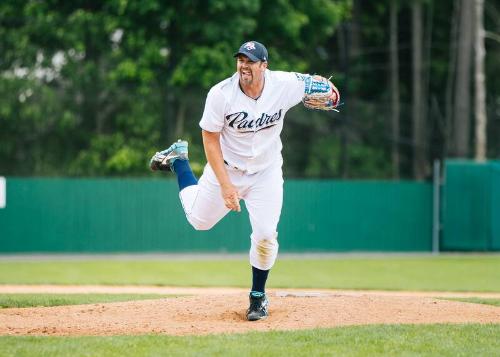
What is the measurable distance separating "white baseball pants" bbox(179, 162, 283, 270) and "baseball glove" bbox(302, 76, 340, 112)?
62 centimetres

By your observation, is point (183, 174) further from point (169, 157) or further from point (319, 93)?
point (319, 93)

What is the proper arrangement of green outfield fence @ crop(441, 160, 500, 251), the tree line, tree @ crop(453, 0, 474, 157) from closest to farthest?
the tree line < green outfield fence @ crop(441, 160, 500, 251) < tree @ crop(453, 0, 474, 157)

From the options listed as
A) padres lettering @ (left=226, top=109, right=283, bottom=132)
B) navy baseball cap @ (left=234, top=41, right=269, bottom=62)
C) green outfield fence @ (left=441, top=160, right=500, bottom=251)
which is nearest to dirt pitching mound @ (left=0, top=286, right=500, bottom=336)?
padres lettering @ (left=226, top=109, right=283, bottom=132)

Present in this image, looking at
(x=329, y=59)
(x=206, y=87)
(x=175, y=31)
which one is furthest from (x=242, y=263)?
(x=329, y=59)

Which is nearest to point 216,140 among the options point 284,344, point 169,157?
point 169,157

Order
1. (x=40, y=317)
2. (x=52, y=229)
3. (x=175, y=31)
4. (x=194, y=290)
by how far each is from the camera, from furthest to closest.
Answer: (x=175, y=31) < (x=52, y=229) < (x=194, y=290) < (x=40, y=317)

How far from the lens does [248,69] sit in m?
7.43

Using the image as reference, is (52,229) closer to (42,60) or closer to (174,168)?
(42,60)

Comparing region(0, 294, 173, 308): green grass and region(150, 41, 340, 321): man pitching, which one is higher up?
region(150, 41, 340, 321): man pitching

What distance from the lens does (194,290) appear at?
12.6 metres

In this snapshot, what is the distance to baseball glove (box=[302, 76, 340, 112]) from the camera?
25.8 feet

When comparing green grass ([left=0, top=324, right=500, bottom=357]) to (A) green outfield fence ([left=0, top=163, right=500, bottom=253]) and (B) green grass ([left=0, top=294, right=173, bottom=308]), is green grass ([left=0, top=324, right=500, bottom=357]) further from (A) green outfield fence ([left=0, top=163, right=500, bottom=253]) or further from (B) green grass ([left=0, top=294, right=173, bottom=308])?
(A) green outfield fence ([left=0, top=163, right=500, bottom=253])

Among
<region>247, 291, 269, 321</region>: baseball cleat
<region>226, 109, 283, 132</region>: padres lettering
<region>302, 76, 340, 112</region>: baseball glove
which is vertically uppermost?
<region>302, 76, 340, 112</region>: baseball glove

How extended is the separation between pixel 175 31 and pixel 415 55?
9.65 m
